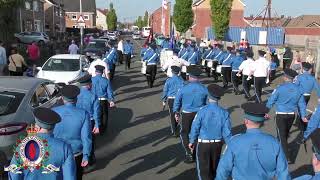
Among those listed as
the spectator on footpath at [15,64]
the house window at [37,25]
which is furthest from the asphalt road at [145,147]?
the house window at [37,25]

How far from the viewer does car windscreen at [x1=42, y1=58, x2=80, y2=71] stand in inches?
651

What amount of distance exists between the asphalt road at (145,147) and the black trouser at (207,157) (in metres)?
1.42

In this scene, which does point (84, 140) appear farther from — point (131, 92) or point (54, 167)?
point (131, 92)

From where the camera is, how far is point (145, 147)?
35.1ft

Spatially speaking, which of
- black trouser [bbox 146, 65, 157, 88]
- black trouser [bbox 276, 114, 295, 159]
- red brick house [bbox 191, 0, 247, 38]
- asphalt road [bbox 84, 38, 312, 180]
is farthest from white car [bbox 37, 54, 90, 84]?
red brick house [bbox 191, 0, 247, 38]

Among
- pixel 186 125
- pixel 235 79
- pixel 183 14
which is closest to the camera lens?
pixel 186 125

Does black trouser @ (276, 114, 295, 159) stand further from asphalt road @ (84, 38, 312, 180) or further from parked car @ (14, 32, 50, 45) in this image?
parked car @ (14, 32, 50, 45)

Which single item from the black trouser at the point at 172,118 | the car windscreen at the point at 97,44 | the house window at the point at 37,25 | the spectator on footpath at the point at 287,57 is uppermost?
the house window at the point at 37,25

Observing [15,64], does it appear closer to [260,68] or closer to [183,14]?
[260,68]

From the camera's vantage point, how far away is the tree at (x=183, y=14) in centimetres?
6222

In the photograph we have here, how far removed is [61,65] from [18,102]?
8394 millimetres

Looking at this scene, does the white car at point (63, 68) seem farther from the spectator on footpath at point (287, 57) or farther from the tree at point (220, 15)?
the tree at point (220, 15)

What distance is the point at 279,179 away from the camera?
4758 mm

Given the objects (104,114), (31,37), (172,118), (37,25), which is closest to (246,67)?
(172,118)
